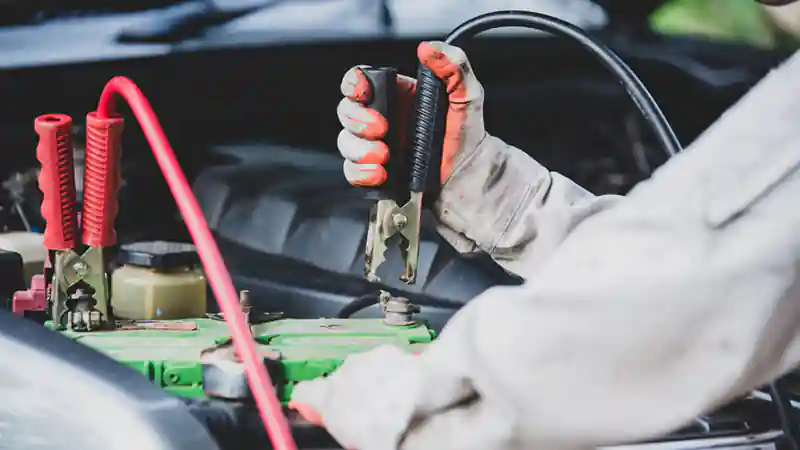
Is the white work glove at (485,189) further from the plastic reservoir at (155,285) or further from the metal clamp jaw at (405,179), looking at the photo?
the plastic reservoir at (155,285)

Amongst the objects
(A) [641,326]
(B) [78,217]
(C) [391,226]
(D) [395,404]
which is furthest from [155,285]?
(A) [641,326]

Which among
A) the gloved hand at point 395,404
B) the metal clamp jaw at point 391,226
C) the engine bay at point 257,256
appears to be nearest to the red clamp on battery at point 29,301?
the engine bay at point 257,256

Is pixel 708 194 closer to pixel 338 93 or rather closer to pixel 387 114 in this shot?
pixel 387 114

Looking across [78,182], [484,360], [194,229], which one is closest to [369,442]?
[484,360]

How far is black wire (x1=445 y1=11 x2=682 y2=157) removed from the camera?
0.94 meters

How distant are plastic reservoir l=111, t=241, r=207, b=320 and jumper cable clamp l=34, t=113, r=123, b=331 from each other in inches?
1.7

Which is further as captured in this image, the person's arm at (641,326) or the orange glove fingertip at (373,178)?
the orange glove fingertip at (373,178)

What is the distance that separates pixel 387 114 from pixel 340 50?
1.97ft

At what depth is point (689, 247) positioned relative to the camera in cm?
51

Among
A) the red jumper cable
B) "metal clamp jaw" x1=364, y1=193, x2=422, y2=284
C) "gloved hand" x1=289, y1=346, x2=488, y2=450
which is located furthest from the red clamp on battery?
"gloved hand" x1=289, y1=346, x2=488, y2=450

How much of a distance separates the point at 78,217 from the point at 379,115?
30 cm

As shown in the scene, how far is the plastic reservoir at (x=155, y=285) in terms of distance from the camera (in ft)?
2.99

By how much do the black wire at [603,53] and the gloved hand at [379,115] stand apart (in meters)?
0.09

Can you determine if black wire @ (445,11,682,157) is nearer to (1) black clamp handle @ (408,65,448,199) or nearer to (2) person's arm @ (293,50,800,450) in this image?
(1) black clamp handle @ (408,65,448,199)
